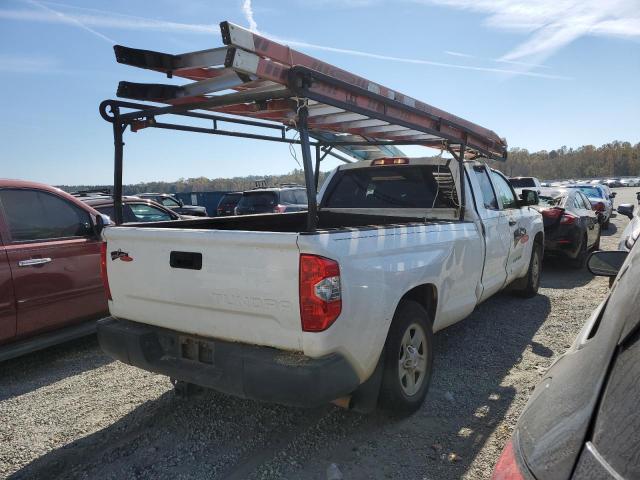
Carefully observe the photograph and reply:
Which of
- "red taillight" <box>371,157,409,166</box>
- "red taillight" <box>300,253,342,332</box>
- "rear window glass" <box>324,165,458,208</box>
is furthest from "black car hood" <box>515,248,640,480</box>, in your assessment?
"red taillight" <box>371,157,409,166</box>

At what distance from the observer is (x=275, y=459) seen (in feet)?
9.31

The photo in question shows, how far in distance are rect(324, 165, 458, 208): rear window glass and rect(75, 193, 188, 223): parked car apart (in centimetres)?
248

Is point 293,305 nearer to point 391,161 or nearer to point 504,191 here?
point 391,161

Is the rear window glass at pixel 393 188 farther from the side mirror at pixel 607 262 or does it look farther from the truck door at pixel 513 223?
the side mirror at pixel 607 262

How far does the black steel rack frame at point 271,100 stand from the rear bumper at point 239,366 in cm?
76

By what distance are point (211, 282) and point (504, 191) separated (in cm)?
431

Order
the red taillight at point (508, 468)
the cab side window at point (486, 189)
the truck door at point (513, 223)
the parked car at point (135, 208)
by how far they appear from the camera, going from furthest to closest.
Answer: the parked car at point (135, 208) < the truck door at point (513, 223) < the cab side window at point (486, 189) < the red taillight at point (508, 468)

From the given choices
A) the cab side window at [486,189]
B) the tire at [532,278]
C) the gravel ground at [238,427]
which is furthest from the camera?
the tire at [532,278]

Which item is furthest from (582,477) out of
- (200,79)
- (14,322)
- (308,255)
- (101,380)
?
(14,322)

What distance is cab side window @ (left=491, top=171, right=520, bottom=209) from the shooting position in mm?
5480

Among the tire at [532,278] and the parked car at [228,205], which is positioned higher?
the parked car at [228,205]

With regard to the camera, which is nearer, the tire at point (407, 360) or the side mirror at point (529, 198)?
the tire at point (407, 360)

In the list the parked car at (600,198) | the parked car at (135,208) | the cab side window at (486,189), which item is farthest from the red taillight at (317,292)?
the parked car at (600,198)

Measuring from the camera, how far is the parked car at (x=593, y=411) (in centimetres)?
96
